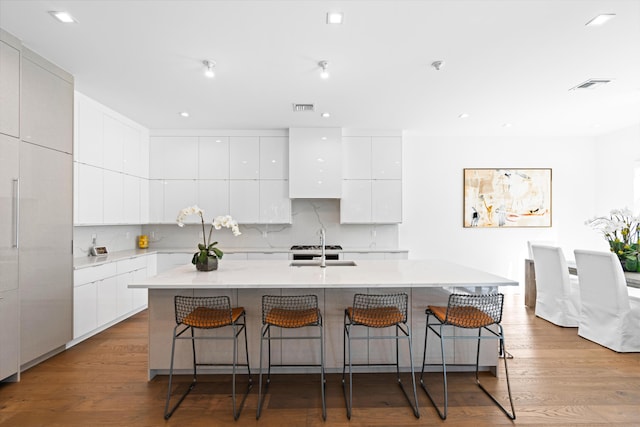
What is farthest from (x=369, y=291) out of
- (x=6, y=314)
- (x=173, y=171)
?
(x=173, y=171)

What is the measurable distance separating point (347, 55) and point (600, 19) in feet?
5.79

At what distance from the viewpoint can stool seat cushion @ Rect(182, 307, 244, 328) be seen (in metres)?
2.44

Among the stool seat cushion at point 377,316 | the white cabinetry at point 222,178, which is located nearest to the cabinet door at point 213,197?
the white cabinetry at point 222,178

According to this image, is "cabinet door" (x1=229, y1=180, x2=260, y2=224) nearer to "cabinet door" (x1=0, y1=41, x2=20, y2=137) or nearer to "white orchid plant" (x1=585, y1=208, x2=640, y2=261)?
"cabinet door" (x1=0, y1=41, x2=20, y2=137)

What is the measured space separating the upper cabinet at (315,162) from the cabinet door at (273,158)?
0.56ft

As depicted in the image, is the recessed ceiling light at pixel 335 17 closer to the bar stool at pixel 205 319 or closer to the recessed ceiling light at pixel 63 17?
the recessed ceiling light at pixel 63 17

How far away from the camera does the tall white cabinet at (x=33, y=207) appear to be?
8.85 feet

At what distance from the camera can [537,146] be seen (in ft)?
19.7

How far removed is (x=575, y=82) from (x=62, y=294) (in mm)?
5360

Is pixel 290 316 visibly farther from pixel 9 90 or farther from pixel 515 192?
pixel 515 192

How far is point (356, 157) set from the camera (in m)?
5.44

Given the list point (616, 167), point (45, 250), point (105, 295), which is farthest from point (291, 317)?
point (616, 167)

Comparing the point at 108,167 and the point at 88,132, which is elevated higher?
the point at 88,132

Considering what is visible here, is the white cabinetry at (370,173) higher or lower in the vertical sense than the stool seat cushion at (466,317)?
higher
